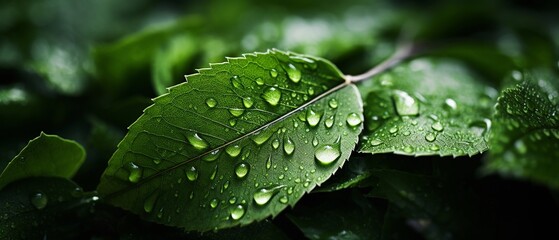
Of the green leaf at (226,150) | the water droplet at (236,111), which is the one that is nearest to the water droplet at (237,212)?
the green leaf at (226,150)

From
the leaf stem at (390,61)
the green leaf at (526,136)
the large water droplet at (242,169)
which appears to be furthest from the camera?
the leaf stem at (390,61)

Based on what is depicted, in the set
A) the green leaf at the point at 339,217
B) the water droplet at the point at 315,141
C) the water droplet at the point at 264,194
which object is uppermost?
the water droplet at the point at 315,141

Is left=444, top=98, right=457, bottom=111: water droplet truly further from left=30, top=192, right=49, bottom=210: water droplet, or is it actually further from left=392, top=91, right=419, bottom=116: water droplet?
left=30, top=192, right=49, bottom=210: water droplet

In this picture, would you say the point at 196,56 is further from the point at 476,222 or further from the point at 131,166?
the point at 476,222

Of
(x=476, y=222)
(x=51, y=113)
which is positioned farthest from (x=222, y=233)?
(x=51, y=113)

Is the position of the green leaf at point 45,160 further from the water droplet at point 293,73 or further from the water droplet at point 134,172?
the water droplet at point 293,73

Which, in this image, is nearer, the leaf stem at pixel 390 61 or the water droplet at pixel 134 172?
the water droplet at pixel 134 172
